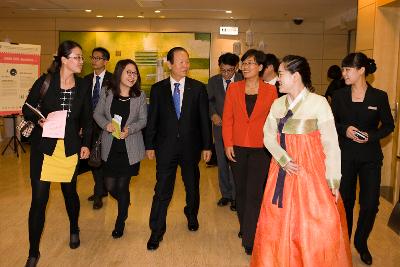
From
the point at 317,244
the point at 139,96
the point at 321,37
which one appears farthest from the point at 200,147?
the point at 321,37

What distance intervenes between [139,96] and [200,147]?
2.38ft

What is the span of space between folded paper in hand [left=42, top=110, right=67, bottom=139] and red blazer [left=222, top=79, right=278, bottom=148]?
1334 millimetres

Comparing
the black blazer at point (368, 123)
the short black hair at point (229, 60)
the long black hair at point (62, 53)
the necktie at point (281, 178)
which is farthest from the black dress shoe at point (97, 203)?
the black blazer at point (368, 123)

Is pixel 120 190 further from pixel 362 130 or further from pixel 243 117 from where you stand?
pixel 362 130

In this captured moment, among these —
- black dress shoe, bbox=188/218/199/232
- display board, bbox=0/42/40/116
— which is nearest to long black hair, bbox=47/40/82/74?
black dress shoe, bbox=188/218/199/232

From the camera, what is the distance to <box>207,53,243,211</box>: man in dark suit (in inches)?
190

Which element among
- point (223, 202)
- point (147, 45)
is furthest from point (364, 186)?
point (147, 45)

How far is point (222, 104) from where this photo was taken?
190 inches

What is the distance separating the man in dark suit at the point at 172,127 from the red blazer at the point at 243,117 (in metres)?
0.23

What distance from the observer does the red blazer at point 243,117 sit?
347 centimetres

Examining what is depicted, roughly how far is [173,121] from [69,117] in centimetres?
87

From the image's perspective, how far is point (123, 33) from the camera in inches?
426

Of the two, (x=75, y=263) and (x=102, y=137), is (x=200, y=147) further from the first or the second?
(x=75, y=263)

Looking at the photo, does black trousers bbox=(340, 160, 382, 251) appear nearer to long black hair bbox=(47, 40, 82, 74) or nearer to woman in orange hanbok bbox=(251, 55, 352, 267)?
woman in orange hanbok bbox=(251, 55, 352, 267)
